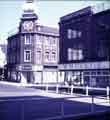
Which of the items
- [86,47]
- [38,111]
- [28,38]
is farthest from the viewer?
[28,38]

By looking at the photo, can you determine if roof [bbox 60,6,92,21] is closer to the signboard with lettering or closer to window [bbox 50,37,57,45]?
the signboard with lettering

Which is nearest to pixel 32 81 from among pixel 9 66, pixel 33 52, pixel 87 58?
pixel 33 52

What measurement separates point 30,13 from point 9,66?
13.1 meters

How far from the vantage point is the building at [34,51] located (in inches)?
1869

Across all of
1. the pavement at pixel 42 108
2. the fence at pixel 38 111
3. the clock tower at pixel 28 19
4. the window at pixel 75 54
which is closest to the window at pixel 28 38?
the clock tower at pixel 28 19

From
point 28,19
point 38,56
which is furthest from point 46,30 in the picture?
point 38,56

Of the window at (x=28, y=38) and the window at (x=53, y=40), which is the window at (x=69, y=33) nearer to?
the window at (x=28, y=38)

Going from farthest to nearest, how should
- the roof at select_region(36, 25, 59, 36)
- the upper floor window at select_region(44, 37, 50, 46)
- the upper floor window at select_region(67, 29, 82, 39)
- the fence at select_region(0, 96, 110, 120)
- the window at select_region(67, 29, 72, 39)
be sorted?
the upper floor window at select_region(44, 37, 50, 46)
the roof at select_region(36, 25, 59, 36)
the window at select_region(67, 29, 72, 39)
the upper floor window at select_region(67, 29, 82, 39)
the fence at select_region(0, 96, 110, 120)

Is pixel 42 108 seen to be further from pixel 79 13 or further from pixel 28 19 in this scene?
pixel 28 19

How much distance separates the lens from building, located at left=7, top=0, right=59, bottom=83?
4747cm

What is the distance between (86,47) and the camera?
110 ft

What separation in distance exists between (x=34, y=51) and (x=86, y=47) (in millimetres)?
16006

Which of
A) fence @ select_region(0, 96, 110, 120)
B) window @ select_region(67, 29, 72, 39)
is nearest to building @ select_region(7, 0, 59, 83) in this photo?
window @ select_region(67, 29, 72, 39)

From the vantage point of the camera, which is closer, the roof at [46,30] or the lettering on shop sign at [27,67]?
the lettering on shop sign at [27,67]
